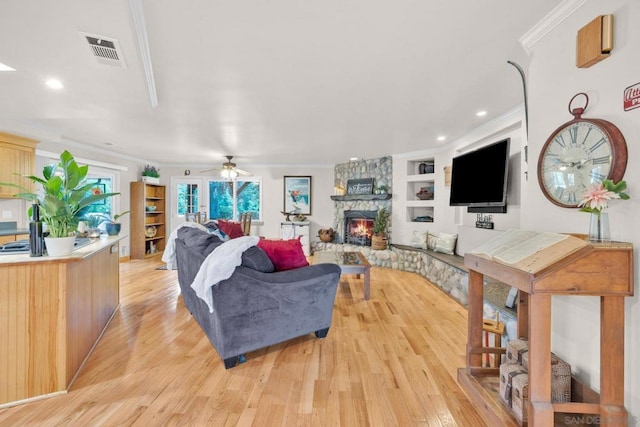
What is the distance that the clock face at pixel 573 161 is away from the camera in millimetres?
1318

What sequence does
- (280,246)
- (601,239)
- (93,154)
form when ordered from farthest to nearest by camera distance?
(93,154) < (280,246) < (601,239)

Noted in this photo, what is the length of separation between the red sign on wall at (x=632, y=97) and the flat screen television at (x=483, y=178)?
7.09 feet

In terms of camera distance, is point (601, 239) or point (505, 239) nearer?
point (601, 239)

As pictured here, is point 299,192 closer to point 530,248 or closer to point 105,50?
point 105,50

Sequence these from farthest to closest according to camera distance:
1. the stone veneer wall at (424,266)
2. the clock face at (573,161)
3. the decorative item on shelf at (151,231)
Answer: the decorative item on shelf at (151,231)
the stone veneer wall at (424,266)
the clock face at (573,161)

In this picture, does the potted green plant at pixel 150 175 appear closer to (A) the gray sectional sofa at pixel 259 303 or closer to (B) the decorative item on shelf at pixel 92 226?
(B) the decorative item on shelf at pixel 92 226

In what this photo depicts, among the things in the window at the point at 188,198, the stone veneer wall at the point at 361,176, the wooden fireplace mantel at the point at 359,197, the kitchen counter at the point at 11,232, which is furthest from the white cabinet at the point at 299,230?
the kitchen counter at the point at 11,232

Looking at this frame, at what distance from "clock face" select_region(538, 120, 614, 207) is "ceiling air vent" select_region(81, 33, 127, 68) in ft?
8.67

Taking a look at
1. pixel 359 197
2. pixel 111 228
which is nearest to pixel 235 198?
pixel 359 197

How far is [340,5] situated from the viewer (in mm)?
1524

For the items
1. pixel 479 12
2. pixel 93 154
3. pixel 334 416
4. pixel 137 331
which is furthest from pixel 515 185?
pixel 93 154

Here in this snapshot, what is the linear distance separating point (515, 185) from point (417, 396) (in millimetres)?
2757

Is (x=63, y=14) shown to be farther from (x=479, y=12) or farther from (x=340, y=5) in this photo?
(x=479, y=12)

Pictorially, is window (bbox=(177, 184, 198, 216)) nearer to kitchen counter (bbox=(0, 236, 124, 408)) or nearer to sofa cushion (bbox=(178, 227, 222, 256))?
Result: sofa cushion (bbox=(178, 227, 222, 256))
